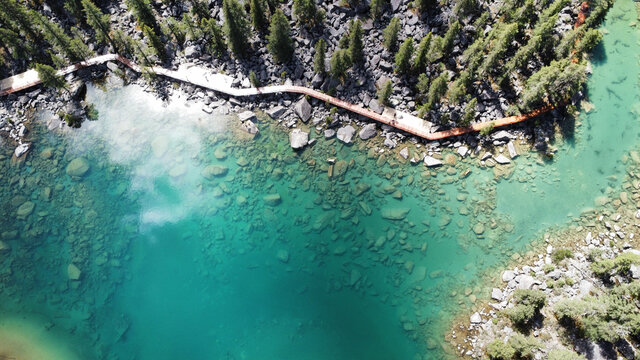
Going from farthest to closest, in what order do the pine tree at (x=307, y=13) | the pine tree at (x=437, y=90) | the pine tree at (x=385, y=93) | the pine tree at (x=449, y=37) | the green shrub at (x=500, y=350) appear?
the pine tree at (x=307, y=13) < the pine tree at (x=385, y=93) < the pine tree at (x=449, y=37) < the pine tree at (x=437, y=90) < the green shrub at (x=500, y=350)

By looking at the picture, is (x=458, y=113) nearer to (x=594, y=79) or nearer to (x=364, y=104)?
(x=364, y=104)

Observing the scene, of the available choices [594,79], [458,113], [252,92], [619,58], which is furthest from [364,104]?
[619,58]

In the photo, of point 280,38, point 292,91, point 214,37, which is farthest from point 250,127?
point 214,37

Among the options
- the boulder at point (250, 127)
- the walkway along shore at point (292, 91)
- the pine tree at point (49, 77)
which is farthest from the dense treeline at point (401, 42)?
the boulder at point (250, 127)

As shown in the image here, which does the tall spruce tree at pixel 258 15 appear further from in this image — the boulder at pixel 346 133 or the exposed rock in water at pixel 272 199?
the exposed rock in water at pixel 272 199

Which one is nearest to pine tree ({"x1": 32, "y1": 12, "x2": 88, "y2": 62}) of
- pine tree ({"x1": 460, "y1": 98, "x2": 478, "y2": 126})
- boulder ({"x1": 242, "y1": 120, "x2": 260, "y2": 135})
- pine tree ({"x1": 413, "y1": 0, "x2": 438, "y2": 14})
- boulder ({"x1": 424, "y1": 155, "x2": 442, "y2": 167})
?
boulder ({"x1": 242, "y1": 120, "x2": 260, "y2": 135})

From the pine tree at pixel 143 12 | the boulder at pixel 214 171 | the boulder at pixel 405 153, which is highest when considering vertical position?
the pine tree at pixel 143 12

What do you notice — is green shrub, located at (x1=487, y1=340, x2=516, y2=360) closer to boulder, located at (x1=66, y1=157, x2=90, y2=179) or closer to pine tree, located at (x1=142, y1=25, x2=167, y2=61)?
boulder, located at (x1=66, y1=157, x2=90, y2=179)

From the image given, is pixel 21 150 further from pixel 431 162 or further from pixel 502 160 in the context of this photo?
pixel 502 160
